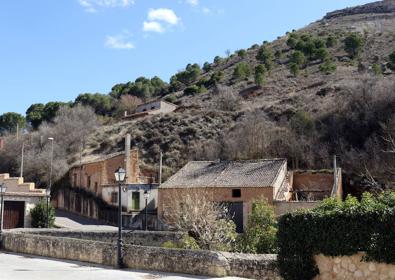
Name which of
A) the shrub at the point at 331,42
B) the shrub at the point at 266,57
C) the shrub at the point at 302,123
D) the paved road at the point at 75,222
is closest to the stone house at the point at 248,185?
the paved road at the point at 75,222

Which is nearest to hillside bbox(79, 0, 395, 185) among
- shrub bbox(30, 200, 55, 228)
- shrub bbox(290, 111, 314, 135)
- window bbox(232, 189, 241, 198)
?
shrub bbox(290, 111, 314, 135)

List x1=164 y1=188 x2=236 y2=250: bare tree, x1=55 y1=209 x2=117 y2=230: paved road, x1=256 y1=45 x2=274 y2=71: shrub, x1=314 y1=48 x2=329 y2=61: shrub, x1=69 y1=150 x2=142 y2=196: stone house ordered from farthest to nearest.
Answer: x1=256 y1=45 x2=274 y2=71: shrub
x1=314 y1=48 x2=329 y2=61: shrub
x1=69 y1=150 x2=142 y2=196: stone house
x1=55 y1=209 x2=117 y2=230: paved road
x1=164 y1=188 x2=236 y2=250: bare tree

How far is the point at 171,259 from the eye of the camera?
15344 millimetres

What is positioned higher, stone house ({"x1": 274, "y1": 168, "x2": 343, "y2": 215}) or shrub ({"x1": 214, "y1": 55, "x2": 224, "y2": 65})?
shrub ({"x1": 214, "y1": 55, "x2": 224, "y2": 65})

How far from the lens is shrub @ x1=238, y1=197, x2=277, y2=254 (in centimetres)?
1950

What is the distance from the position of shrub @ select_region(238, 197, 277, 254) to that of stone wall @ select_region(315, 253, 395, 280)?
736 centimetres

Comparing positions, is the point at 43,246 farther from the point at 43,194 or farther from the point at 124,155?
the point at 124,155

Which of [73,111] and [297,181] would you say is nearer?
[297,181]

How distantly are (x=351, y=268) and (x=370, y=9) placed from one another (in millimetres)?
129098

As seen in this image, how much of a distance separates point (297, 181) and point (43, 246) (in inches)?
990

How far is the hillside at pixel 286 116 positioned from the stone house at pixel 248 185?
210 inches

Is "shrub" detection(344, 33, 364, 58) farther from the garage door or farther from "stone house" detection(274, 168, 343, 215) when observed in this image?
the garage door

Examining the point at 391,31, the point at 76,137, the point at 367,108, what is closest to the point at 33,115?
the point at 76,137

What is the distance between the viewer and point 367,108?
48969mm
